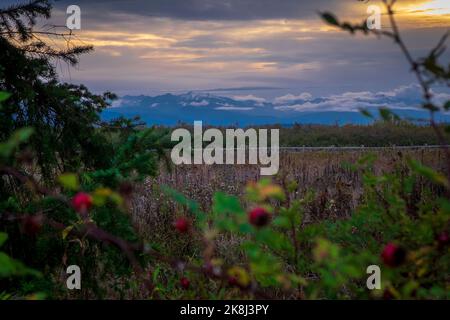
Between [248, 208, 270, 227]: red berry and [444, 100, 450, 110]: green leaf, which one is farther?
[444, 100, 450, 110]: green leaf

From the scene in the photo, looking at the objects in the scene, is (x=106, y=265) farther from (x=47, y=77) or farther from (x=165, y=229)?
(x=165, y=229)

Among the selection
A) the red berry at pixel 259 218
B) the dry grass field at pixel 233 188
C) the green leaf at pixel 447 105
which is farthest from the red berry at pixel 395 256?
the dry grass field at pixel 233 188

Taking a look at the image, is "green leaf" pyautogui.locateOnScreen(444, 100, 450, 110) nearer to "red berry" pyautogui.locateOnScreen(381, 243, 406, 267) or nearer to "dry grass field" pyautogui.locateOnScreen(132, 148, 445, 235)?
"red berry" pyautogui.locateOnScreen(381, 243, 406, 267)

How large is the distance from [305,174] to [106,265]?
6.59 m

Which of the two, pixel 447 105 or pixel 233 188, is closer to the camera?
pixel 447 105

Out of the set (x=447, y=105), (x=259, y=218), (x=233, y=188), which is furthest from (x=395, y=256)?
(x=233, y=188)

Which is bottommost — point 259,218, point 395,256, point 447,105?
point 395,256

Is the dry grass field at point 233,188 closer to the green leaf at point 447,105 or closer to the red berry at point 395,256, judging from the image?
the green leaf at point 447,105

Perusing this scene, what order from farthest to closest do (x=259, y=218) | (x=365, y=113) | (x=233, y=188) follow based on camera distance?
(x=233, y=188) < (x=365, y=113) < (x=259, y=218)

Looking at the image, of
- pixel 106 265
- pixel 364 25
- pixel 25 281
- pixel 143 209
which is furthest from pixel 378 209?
pixel 143 209

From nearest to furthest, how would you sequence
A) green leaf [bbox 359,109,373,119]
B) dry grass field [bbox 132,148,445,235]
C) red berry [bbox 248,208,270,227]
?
red berry [bbox 248,208,270,227] → green leaf [bbox 359,109,373,119] → dry grass field [bbox 132,148,445,235]

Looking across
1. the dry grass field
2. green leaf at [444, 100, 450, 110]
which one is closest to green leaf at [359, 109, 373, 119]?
green leaf at [444, 100, 450, 110]

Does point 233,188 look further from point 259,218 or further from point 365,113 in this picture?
point 259,218

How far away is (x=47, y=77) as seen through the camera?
475 cm
